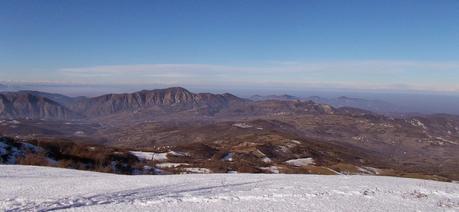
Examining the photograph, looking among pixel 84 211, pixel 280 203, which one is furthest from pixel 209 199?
pixel 84 211

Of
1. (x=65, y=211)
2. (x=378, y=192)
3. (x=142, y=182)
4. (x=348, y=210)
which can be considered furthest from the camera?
(x=142, y=182)

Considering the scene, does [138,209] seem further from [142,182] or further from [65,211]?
[142,182]

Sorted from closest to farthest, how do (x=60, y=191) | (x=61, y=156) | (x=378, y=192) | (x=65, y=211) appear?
1. (x=65, y=211)
2. (x=60, y=191)
3. (x=378, y=192)
4. (x=61, y=156)

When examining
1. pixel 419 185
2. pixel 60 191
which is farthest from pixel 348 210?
pixel 60 191

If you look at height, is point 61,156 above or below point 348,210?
below

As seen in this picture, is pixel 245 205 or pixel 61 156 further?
pixel 61 156

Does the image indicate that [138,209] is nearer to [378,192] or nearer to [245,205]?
[245,205]
